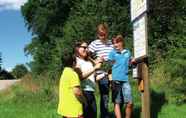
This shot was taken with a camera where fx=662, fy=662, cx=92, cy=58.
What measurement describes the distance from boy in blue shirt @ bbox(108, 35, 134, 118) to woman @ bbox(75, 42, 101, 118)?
2.17 ft

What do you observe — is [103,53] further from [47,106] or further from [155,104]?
[47,106]

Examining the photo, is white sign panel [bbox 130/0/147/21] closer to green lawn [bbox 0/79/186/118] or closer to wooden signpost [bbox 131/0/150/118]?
wooden signpost [bbox 131/0/150/118]

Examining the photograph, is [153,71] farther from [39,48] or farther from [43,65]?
[39,48]

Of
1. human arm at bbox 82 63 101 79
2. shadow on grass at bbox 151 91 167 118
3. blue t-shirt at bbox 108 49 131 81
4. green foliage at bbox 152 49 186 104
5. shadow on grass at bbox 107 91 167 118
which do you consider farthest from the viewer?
green foliage at bbox 152 49 186 104

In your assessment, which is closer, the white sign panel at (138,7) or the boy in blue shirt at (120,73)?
the white sign panel at (138,7)

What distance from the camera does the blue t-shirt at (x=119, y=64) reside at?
13.0 meters

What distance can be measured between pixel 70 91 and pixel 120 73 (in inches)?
76.3

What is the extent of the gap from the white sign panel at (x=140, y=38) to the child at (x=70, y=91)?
116 centimetres

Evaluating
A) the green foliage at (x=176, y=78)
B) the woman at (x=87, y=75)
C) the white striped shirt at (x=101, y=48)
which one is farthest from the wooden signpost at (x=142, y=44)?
the green foliage at (x=176, y=78)

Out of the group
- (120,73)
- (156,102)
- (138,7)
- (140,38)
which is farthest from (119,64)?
(156,102)

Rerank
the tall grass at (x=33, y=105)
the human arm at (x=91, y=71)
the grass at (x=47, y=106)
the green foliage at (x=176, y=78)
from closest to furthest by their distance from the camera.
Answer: the human arm at (x=91, y=71), the grass at (x=47, y=106), the tall grass at (x=33, y=105), the green foliage at (x=176, y=78)

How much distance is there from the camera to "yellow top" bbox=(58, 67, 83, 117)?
1133 centimetres

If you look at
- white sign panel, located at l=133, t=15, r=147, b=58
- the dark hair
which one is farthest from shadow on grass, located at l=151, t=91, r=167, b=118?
the dark hair

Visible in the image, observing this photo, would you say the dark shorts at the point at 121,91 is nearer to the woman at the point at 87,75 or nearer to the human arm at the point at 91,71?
the woman at the point at 87,75
